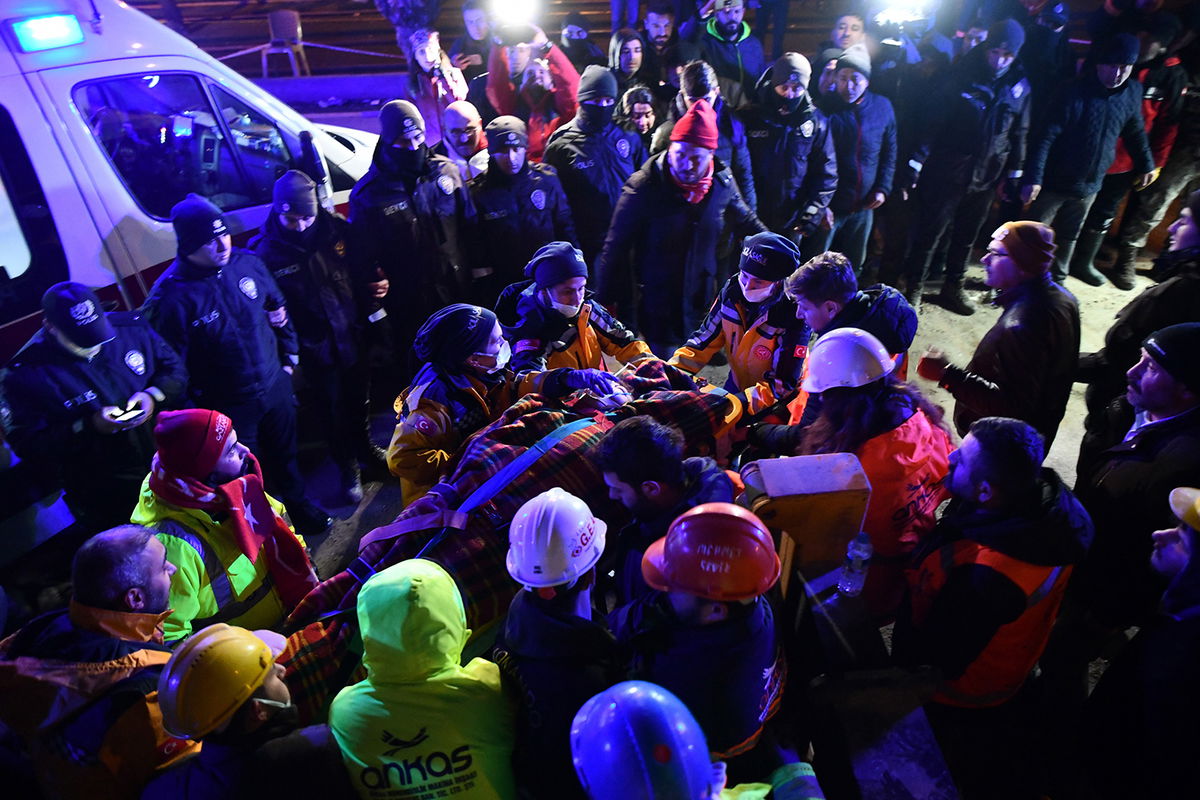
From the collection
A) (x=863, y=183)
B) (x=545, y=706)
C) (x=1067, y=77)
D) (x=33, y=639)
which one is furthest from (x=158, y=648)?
(x=1067, y=77)

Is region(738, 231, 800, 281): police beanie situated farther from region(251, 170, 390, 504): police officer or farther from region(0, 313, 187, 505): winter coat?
region(0, 313, 187, 505): winter coat

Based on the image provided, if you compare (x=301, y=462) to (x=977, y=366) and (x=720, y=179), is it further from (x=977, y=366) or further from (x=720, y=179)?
(x=977, y=366)

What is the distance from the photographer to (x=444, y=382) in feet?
10.2

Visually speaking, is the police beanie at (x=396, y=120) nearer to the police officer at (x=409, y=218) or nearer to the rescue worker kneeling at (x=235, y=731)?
the police officer at (x=409, y=218)

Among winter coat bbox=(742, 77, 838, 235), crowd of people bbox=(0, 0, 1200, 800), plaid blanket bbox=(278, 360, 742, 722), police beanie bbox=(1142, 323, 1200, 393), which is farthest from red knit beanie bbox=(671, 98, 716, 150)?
police beanie bbox=(1142, 323, 1200, 393)

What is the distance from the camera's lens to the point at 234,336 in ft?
12.7

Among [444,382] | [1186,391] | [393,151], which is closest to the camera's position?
[1186,391]

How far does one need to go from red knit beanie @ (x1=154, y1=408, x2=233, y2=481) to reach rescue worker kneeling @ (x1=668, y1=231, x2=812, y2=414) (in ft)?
8.12

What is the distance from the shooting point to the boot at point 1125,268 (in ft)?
23.0

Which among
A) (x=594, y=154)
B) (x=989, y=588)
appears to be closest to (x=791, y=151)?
(x=594, y=154)

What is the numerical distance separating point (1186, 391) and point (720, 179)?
3.23 metres

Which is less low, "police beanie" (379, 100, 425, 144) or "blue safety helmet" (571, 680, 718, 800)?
"police beanie" (379, 100, 425, 144)

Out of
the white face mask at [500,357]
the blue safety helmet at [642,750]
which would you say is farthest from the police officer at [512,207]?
the blue safety helmet at [642,750]

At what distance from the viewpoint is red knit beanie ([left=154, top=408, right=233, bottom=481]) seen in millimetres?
2574
